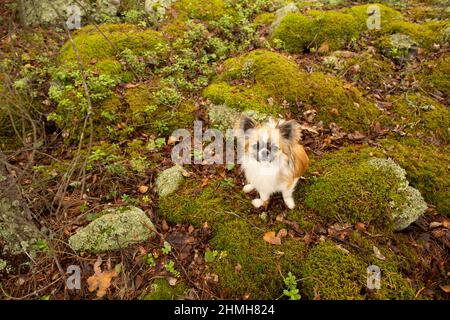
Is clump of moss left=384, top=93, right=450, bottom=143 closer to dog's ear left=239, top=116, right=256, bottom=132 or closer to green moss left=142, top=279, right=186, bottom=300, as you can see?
dog's ear left=239, top=116, right=256, bottom=132

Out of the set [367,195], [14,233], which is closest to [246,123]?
[367,195]

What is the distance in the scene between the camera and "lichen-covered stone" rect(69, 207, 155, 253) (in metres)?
3.58

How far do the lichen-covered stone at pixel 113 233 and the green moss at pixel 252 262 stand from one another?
87cm

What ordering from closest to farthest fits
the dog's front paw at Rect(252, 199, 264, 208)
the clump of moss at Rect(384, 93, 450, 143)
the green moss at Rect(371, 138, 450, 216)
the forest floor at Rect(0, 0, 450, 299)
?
1. the forest floor at Rect(0, 0, 450, 299)
2. the green moss at Rect(371, 138, 450, 216)
3. the dog's front paw at Rect(252, 199, 264, 208)
4. the clump of moss at Rect(384, 93, 450, 143)

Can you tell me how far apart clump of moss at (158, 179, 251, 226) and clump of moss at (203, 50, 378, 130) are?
1.57m

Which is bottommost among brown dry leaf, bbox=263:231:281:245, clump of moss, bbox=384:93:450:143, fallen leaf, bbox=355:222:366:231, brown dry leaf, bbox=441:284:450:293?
brown dry leaf, bbox=441:284:450:293

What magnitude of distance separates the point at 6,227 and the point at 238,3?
6.81 meters

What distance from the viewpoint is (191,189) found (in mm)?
4188

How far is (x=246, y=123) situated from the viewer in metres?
3.42

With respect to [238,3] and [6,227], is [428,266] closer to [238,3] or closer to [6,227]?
[6,227]

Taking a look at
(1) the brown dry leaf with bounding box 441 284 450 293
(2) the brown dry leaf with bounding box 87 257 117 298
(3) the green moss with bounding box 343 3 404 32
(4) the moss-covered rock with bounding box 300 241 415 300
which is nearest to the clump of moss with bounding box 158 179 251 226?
(2) the brown dry leaf with bounding box 87 257 117 298

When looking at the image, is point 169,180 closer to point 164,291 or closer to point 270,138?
point 164,291

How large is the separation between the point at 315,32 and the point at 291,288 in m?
5.24
